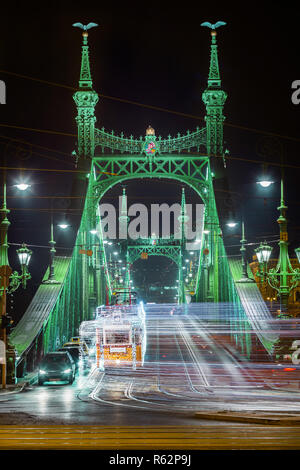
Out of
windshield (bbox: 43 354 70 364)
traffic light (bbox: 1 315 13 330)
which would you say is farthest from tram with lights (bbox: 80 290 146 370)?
traffic light (bbox: 1 315 13 330)

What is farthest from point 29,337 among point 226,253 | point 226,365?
point 226,253

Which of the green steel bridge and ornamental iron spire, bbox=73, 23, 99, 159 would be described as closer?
the green steel bridge

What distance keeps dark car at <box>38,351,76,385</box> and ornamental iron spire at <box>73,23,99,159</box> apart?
93.4 ft

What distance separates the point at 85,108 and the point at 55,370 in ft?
98.8

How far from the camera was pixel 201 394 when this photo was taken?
60.0ft

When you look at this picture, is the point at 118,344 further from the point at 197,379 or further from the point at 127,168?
the point at 127,168

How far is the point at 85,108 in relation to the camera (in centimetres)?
4966

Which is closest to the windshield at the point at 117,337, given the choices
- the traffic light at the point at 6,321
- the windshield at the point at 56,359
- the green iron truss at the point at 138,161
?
the windshield at the point at 56,359

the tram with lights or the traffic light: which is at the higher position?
the traffic light

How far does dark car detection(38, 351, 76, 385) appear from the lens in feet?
76.4

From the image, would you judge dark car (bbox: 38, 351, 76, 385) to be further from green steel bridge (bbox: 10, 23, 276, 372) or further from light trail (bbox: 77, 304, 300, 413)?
green steel bridge (bbox: 10, 23, 276, 372)

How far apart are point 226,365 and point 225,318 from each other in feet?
54.9

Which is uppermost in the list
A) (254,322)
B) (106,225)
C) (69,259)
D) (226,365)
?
(106,225)
